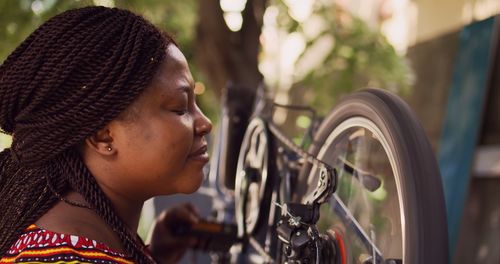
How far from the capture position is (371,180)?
1.81 m

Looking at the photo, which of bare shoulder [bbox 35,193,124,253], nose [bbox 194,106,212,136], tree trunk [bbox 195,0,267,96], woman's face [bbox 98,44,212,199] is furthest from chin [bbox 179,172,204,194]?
tree trunk [bbox 195,0,267,96]

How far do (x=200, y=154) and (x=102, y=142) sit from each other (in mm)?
260

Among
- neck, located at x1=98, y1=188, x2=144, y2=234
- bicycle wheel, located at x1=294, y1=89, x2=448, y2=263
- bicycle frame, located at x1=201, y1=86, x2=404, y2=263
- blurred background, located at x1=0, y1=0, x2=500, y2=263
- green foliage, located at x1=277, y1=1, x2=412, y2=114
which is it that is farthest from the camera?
green foliage, located at x1=277, y1=1, x2=412, y2=114

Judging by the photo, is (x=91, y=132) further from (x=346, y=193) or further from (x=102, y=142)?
(x=346, y=193)

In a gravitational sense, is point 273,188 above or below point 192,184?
above

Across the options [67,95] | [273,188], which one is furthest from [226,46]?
[67,95]

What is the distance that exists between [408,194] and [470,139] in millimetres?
4429

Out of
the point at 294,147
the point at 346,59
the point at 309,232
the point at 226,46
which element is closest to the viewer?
the point at 309,232

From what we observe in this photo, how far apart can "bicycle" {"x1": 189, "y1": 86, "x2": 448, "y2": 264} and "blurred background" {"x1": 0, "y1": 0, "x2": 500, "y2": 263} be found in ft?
8.38

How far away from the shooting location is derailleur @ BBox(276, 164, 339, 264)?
159 centimetres

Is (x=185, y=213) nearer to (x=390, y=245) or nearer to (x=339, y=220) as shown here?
(x=339, y=220)

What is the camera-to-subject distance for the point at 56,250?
1.50m

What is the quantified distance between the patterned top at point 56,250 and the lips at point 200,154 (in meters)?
0.32

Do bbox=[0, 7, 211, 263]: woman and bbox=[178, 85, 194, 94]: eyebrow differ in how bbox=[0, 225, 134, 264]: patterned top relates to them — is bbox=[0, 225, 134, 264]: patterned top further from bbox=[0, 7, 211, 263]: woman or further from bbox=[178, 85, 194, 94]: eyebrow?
bbox=[178, 85, 194, 94]: eyebrow
